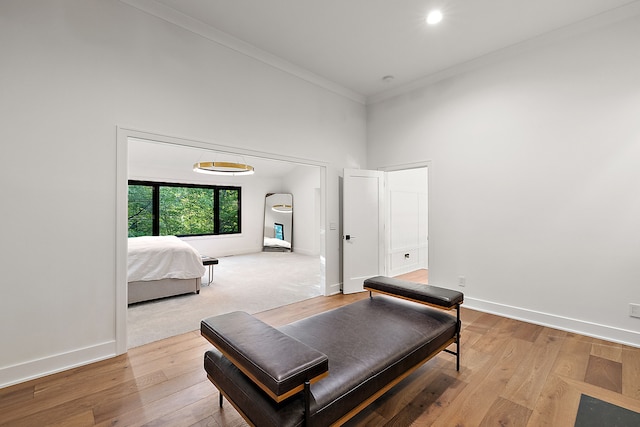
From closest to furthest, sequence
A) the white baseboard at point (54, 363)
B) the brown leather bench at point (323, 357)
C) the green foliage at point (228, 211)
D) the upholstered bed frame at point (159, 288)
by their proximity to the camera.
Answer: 1. the brown leather bench at point (323, 357)
2. the white baseboard at point (54, 363)
3. the upholstered bed frame at point (159, 288)
4. the green foliage at point (228, 211)

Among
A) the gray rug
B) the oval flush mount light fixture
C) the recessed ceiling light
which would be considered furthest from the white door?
the gray rug

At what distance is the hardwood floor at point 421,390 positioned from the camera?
1815 millimetres

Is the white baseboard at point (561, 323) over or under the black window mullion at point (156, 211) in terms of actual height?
under

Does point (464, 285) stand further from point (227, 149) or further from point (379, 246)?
point (227, 149)

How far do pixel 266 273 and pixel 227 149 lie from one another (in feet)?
10.9

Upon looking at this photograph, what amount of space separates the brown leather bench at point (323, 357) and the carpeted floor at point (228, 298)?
5.81ft

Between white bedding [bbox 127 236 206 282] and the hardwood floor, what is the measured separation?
5.10 ft

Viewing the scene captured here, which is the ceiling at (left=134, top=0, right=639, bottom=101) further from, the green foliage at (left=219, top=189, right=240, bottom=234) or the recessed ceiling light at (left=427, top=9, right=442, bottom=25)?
the green foliage at (left=219, top=189, right=240, bottom=234)

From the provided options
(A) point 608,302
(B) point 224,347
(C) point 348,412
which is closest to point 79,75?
(B) point 224,347

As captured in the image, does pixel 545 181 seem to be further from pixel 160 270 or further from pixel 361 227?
pixel 160 270

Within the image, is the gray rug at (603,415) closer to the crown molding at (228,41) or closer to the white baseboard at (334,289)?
the white baseboard at (334,289)

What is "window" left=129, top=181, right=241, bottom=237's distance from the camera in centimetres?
709

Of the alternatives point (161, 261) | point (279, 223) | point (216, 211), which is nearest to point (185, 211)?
point (216, 211)

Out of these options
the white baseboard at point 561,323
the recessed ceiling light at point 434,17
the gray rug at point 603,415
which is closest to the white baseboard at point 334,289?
the white baseboard at point 561,323
